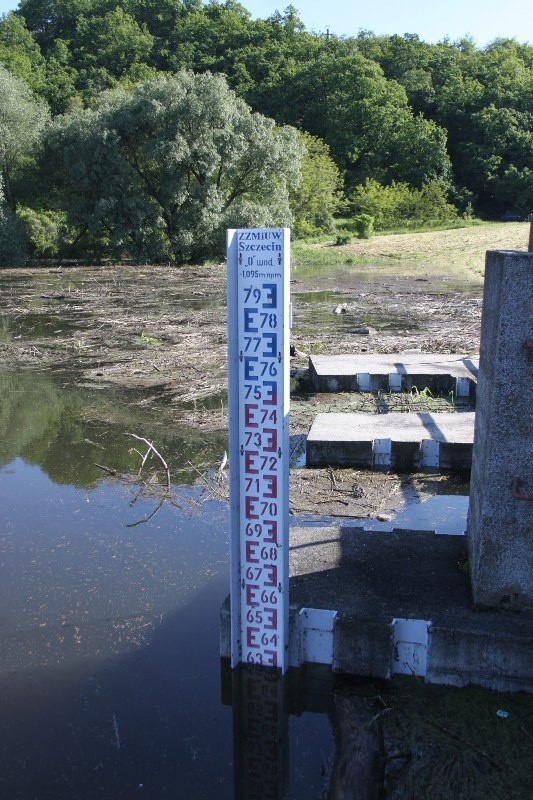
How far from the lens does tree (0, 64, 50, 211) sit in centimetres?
3266

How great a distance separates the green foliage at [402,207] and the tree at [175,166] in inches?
566

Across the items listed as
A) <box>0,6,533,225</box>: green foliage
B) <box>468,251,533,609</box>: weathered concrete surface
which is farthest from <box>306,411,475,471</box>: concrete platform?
<box>0,6,533,225</box>: green foliage

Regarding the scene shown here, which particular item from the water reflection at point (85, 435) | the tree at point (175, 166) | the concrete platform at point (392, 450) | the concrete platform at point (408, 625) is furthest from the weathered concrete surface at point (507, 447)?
the tree at point (175, 166)

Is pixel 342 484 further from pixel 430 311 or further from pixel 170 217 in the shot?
pixel 170 217

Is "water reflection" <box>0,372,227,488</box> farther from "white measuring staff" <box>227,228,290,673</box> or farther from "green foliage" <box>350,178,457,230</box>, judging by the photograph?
"green foliage" <box>350,178,457,230</box>

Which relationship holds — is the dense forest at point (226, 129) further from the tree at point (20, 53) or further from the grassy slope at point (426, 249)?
the grassy slope at point (426, 249)

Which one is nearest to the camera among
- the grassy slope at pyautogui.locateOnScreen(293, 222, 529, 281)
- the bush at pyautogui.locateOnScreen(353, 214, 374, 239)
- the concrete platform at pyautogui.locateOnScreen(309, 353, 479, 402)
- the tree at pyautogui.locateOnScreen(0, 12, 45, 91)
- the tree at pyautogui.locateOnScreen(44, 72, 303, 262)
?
the concrete platform at pyautogui.locateOnScreen(309, 353, 479, 402)

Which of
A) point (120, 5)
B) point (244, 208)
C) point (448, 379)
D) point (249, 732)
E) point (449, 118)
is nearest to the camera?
point (249, 732)

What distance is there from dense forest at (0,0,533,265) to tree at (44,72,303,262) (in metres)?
0.08

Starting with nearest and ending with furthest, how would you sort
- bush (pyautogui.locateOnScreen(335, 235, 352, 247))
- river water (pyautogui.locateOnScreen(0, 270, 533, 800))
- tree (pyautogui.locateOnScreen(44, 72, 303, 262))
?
river water (pyautogui.locateOnScreen(0, 270, 533, 800)) → tree (pyautogui.locateOnScreen(44, 72, 303, 262)) → bush (pyautogui.locateOnScreen(335, 235, 352, 247))

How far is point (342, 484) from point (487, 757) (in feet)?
13.1

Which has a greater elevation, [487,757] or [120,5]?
[120,5]

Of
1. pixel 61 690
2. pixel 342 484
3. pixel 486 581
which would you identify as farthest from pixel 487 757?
pixel 342 484

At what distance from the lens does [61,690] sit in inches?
178
